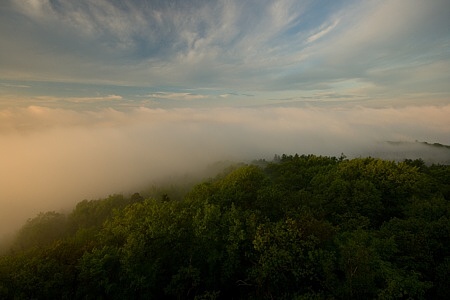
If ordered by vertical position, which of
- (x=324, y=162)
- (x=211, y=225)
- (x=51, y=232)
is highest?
(x=211, y=225)

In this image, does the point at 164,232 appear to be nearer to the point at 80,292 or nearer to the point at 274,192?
the point at 80,292

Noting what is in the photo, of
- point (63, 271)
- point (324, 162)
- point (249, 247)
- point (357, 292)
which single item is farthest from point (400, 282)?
point (324, 162)

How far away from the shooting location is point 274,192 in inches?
1484

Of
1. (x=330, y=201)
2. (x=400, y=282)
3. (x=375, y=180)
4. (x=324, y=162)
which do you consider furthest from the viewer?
(x=324, y=162)

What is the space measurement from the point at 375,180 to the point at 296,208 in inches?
910

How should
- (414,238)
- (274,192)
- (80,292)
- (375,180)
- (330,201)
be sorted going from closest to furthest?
(80,292)
(414,238)
(274,192)
(330,201)
(375,180)

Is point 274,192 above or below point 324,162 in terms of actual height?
above

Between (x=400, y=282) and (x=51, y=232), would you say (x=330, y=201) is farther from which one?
(x=51, y=232)

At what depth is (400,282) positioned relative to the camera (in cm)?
2266

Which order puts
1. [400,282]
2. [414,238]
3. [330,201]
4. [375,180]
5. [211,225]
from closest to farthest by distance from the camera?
[400,282] < [414,238] < [211,225] < [330,201] < [375,180]

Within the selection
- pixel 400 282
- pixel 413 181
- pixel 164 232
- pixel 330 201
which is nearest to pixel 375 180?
pixel 413 181

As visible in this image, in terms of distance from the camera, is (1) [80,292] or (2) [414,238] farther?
(2) [414,238]

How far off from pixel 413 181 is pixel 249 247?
36.9 meters

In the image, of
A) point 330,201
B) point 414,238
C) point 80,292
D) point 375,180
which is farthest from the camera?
point 375,180
